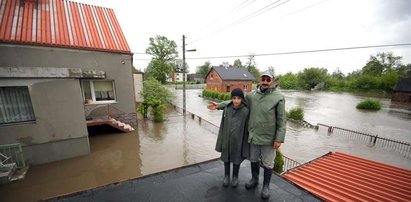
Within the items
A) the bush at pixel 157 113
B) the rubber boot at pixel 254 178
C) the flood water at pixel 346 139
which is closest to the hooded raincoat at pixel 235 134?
the rubber boot at pixel 254 178

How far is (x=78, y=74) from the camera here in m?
6.01

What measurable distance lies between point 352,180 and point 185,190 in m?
4.38

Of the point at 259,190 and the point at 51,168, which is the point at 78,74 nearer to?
the point at 51,168

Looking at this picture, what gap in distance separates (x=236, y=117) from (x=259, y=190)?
4.09ft

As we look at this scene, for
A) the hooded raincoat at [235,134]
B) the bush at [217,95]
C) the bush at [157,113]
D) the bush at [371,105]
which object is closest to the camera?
the hooded raincoat at [235,134]

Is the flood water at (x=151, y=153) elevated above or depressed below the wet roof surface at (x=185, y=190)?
below

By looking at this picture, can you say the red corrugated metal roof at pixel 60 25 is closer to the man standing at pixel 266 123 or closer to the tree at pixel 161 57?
the man standing at pixel 266 123

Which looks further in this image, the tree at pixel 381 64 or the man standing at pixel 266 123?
the tree at pixel 381 64

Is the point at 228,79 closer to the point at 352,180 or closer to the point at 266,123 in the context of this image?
the point at 352,180

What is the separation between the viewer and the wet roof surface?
2.53m

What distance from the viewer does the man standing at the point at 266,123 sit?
2.34 meters

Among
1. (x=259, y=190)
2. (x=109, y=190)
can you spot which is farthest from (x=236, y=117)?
(x=109, y=190)

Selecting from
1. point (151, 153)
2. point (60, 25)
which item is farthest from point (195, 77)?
point (151, 153)

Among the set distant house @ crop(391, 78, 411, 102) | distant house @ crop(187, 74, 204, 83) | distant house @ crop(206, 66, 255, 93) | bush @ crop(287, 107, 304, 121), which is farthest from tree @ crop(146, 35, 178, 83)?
distant house @ crop(391, 78, 411, 102)
